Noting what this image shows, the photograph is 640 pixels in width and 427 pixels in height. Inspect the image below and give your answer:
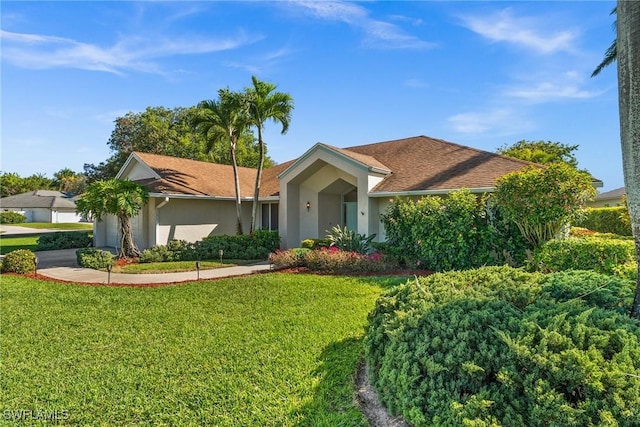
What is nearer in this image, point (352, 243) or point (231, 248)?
point (352, 243)

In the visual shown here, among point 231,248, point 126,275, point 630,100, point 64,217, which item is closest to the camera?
point 630,100

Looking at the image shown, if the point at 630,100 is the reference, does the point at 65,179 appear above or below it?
above

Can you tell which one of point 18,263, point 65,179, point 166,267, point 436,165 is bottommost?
point 166,267

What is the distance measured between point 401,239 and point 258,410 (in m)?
9.49

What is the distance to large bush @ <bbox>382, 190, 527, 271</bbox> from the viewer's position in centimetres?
1104

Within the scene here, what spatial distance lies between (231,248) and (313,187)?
5669mm

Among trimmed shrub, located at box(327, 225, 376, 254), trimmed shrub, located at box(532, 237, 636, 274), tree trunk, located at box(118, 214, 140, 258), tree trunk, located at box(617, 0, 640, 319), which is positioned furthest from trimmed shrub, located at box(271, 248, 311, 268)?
tree trunk, located at box(617, 0, 640, 319)

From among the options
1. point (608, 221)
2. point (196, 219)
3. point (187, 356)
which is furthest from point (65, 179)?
point (608, 221)

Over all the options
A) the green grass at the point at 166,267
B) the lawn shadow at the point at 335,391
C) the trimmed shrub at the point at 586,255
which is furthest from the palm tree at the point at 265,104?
the lawn shadow at the point at 335,391

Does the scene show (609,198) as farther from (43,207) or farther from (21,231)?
(43,207)

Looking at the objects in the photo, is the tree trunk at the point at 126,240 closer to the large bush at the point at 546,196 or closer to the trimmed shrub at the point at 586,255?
the large bush at the point at 546,196

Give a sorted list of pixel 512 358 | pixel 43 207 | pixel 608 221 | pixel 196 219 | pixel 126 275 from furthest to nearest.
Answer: pixel 43 207, pixel 608 221, pixel 196 219, pixel 126 275, pixel 512 358

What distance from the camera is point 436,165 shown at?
15.9m

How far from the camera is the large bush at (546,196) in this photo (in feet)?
31.2
